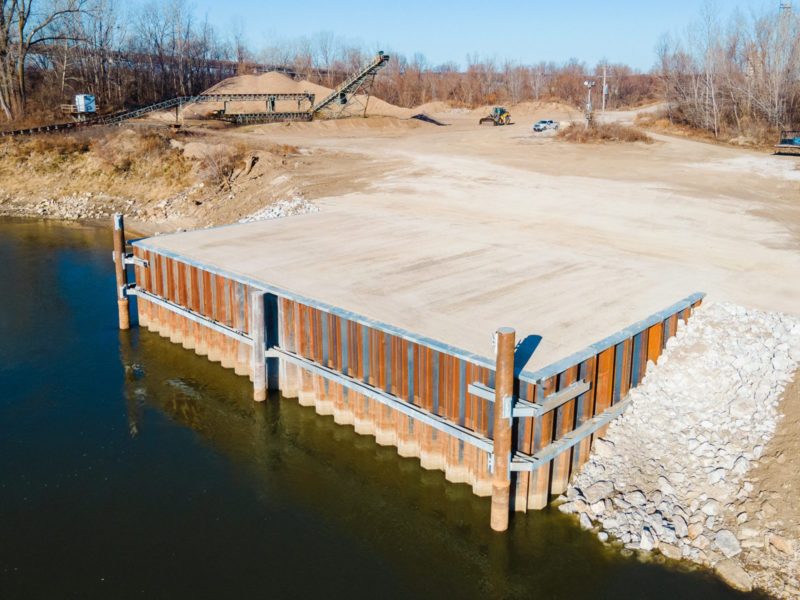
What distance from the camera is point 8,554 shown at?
10984 mm

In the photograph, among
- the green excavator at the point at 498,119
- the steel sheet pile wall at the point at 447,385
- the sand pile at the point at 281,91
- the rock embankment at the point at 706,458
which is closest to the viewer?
the rock embankment at the point at 706,458

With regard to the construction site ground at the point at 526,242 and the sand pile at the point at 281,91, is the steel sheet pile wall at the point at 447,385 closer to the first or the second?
the construction site ground at the point at 526,242

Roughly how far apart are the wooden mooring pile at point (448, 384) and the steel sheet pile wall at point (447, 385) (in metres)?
0.02

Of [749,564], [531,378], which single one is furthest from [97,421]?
[749,564]

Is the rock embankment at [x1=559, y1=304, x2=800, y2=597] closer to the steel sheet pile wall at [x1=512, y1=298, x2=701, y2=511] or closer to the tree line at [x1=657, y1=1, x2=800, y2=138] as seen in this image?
the steel sheet pile wall at [x1=512, y1=298, x2=701, y2=511]

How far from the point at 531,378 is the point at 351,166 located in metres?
25.4

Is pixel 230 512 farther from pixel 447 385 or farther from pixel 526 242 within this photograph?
pixel 526 242

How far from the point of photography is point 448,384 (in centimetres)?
1191

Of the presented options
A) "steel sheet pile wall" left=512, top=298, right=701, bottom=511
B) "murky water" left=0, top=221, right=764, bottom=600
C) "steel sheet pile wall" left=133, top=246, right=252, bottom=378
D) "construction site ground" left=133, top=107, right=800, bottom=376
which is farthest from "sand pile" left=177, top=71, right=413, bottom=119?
"steel sheet pile wall" left=512, top=298, right=701, bottom=511

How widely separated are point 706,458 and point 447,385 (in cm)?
412

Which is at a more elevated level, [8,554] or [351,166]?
[351,166]

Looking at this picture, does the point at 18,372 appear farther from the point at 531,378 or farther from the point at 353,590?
the point at 531,378

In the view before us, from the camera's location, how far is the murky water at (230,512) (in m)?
10.5

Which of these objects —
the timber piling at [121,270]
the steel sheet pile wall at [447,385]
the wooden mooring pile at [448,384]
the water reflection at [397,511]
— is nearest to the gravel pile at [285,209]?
the timber piling at [121,270]
